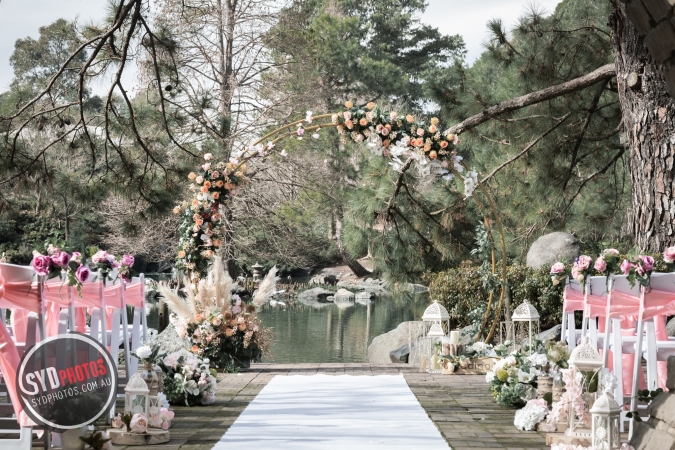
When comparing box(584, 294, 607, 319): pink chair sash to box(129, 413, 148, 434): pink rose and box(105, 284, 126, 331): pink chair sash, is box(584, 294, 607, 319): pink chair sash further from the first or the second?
box(105, 284, 126, 331): pink chair sash

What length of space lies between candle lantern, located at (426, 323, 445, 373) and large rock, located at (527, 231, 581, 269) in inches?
135

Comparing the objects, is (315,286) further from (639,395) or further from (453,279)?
(639,395)

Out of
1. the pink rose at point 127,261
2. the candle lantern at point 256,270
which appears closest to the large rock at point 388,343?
the pink rose at point 127,261

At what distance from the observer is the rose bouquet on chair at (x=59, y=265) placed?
4.07 metres

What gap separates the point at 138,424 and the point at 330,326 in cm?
1303

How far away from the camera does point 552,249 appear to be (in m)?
11.7

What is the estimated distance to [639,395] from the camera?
13.4 feet

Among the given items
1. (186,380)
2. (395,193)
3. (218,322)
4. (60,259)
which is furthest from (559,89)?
(60,259)

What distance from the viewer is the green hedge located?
10492 millimetres

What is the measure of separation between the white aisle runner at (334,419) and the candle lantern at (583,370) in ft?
2.24

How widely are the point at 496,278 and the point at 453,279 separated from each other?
1656mm

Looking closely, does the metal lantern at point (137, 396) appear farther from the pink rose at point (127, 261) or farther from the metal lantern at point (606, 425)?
the metal lantern at point (606, 425)

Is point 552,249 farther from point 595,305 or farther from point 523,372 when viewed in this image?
point 595,305

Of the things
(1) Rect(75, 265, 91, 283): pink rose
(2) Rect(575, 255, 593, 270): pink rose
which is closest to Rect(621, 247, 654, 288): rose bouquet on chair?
(2) Rect(575, 255, 593, 270): pink rose
